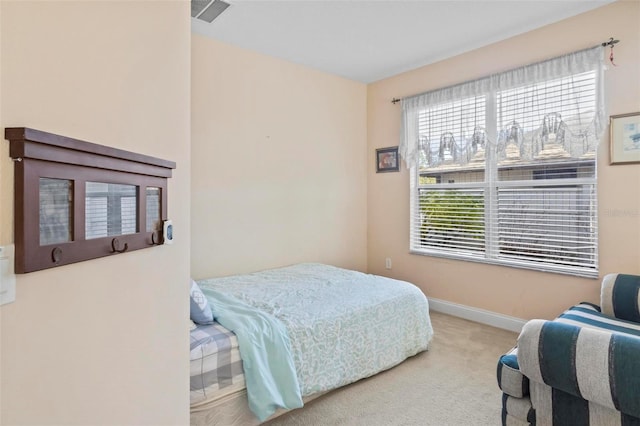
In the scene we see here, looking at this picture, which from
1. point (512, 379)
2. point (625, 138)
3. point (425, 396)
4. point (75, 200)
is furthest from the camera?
point (625, 138)

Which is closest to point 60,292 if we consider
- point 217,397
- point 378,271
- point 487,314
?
point 217,397

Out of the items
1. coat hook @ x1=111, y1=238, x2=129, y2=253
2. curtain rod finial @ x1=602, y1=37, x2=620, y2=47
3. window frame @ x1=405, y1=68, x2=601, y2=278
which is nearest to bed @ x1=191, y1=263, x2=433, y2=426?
coat hook @ x1=111, y1=238, x2=129, y2=253

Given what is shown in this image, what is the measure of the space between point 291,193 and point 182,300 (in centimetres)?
275

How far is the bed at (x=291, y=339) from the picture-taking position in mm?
1721

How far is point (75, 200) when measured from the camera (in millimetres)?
701

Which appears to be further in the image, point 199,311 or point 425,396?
point 425,396

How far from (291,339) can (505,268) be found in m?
2.33

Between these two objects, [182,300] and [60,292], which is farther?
[182,300]

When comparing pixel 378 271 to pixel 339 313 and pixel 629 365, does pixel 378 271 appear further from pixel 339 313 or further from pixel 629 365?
pixel 629 365

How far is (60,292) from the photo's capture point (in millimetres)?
682

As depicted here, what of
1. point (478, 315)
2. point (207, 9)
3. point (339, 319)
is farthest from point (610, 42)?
point (207, 9)

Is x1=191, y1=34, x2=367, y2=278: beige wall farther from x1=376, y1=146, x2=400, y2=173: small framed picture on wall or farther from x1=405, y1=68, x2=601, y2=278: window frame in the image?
x1=405, y1=68, x2=601, y2=278: window frame

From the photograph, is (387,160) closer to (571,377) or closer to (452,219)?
(452,219)

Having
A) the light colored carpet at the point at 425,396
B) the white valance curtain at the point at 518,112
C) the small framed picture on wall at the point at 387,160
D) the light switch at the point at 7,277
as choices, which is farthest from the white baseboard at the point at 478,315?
the light switch at the point at 7,277
